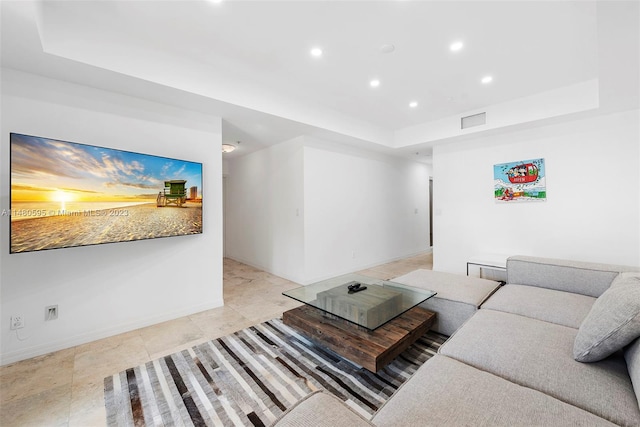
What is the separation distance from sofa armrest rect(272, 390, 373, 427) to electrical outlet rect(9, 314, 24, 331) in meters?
2.66

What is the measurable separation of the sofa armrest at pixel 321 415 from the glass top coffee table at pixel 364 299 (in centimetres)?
104

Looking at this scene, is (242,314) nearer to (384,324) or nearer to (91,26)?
(384,324)

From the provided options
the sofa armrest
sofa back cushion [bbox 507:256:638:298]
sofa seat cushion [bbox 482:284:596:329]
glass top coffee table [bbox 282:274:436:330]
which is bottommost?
glass top coffee table [bbox 282:274:436:330]

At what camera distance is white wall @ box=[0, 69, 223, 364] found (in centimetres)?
215

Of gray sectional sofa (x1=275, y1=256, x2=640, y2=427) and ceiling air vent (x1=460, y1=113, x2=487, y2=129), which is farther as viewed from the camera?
ceiling air vent (x1=460, y1=113, x2=487, y2=129)

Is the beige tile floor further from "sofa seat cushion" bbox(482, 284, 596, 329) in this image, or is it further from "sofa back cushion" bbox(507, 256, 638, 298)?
"sofa back cushion" bbox(507, 256, 638, 298)

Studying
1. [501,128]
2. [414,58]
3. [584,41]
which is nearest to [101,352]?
[414,58]

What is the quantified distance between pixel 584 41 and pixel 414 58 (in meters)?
1.46

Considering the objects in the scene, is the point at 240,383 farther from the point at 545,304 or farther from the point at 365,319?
the point at 545,304

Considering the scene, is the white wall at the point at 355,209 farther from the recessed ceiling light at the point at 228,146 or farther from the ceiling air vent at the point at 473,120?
the ceiling air vent at the point at 473,120

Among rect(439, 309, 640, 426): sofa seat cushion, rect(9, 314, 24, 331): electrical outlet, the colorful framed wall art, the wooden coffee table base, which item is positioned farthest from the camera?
the colorful framed wall art

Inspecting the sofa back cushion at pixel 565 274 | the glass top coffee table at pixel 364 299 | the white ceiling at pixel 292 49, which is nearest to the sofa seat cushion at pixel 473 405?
the glass top coffee table at pixel 364 299

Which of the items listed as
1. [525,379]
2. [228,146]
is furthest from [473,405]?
[228,146]

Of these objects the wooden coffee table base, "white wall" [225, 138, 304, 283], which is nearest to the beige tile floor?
the wooden coffee table base
